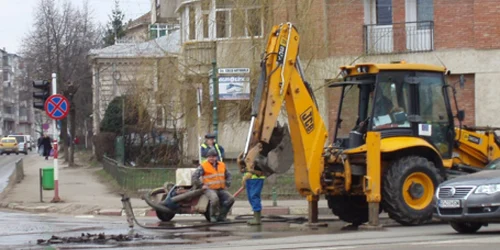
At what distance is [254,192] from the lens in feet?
57.0

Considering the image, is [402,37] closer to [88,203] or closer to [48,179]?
[88,203]

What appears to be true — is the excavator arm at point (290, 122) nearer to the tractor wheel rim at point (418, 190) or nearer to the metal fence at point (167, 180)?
the tractor wheel rim at point (418, 190)

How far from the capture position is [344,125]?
59.7 feet

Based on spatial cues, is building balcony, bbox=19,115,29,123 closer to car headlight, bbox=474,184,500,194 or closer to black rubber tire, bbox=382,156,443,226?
black rubber tire, bbox=382,156,443,226

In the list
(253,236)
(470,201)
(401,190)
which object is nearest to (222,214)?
(253,236)

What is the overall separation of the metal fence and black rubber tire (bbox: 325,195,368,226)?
14.2ft

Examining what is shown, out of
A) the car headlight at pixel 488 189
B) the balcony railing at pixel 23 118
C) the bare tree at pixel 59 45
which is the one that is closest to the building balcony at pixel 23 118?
the balcony railing at pixel 23 118

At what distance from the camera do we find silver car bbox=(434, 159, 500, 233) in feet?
45.4

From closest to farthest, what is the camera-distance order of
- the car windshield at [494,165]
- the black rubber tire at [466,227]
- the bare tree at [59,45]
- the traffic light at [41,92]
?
the black rubber tire at [466,227], the car windshield at [494,165], the traffic light at [41,92], the bare tree at [59,45]

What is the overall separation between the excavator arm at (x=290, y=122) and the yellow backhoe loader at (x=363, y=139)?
0.7 inches

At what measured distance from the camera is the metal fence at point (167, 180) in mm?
23375

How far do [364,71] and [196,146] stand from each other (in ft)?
56.1

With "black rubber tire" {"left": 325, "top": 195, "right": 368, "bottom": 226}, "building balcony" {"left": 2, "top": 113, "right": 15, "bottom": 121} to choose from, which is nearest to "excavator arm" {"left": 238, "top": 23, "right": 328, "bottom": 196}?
"black rubber tire" {"left": 325, "top": 195, "right": 368, "bottom": 226}

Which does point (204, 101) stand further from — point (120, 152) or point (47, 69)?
point (47, 69)
